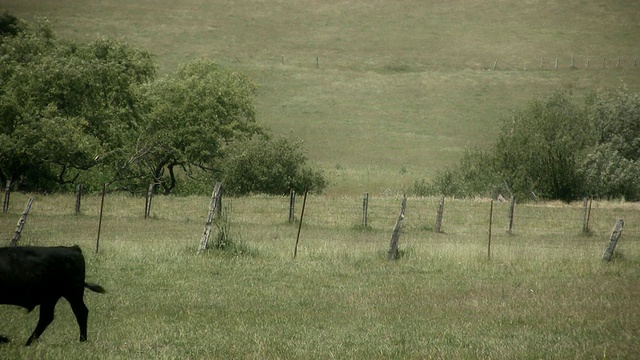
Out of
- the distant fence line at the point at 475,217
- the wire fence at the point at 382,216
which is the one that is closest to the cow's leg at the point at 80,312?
the wire fence at the point at 382,216

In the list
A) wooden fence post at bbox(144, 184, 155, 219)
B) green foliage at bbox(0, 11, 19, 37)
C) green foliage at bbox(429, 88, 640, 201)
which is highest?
green foliage at bbox(0, 11, 19, 37)

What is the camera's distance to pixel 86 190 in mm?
45969

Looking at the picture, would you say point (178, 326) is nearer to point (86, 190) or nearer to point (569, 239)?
point (569, 239)

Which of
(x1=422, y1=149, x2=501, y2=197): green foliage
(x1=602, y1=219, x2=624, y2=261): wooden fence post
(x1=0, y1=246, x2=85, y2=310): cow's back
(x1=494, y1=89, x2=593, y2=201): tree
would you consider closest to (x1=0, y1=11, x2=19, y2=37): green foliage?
(x1=422, y1=149, x2=501, y2=197): green foliage

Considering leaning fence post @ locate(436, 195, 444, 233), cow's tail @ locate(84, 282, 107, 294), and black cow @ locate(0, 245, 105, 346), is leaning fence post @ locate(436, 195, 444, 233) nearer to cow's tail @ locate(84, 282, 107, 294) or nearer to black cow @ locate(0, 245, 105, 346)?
cow's tail @ locate(84, 282, 107, 294)

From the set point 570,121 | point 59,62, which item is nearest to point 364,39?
point 570,121

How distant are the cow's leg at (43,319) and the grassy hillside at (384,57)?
44589mm

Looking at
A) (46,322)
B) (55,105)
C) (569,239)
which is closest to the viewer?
(46,322)

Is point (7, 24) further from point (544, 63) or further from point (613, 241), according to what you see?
point (544, 63)

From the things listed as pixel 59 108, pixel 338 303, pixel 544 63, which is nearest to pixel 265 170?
pixel 59 108

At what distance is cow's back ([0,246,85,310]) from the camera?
33.2 feet

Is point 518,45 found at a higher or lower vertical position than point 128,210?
higher

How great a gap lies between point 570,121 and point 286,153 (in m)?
19.1

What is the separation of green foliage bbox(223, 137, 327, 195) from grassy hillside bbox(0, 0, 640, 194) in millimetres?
9295
